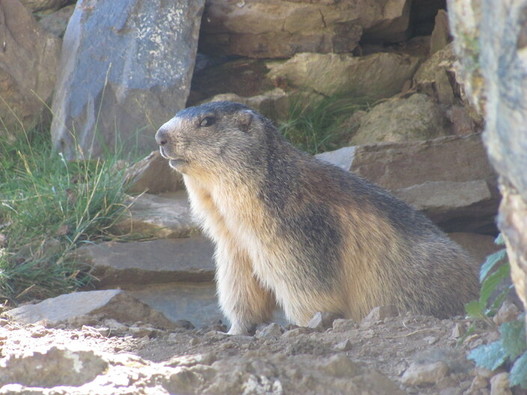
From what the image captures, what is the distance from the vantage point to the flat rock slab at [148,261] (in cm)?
788

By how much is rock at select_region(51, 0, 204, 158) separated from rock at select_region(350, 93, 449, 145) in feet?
7.55

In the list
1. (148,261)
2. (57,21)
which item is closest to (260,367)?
A: (148,261)

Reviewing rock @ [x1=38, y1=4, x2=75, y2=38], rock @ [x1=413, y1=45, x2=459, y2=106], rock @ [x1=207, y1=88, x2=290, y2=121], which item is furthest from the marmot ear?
rock @ [x1=38, y1=4, x2=75, y2=38]

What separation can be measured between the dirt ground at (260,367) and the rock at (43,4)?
8.16 metres

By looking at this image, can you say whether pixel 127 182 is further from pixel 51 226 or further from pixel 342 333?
pixel 342 333

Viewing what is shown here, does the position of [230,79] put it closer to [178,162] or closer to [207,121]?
[207,121]

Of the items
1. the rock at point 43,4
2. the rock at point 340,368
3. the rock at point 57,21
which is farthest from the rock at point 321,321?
the rock at point 43,4

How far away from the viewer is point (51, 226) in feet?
26.5

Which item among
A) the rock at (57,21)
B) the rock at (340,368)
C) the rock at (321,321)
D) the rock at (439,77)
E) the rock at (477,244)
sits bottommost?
the rock at (477,244)

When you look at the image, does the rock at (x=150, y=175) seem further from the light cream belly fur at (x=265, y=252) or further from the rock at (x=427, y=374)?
the rock at (x=427, y=374)

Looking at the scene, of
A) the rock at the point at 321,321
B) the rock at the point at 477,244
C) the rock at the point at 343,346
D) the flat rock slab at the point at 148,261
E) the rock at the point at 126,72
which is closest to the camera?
the rock at the point at 343,346

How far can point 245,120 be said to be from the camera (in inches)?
259

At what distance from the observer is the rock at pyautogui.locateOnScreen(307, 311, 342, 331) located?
→ 5.62 meters

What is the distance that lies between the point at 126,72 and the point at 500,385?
7.45 m
